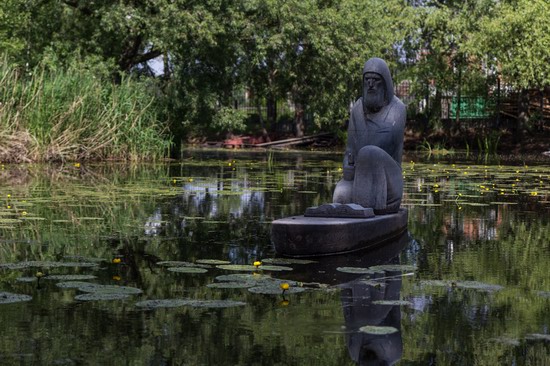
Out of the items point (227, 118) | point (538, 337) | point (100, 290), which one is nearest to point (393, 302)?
point (538, 337)

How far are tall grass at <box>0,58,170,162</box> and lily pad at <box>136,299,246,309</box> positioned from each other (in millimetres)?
17306

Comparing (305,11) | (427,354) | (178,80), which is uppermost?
(305,11)

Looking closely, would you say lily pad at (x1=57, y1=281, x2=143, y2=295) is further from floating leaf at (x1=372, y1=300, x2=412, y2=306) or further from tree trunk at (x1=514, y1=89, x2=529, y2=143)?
tree trunk at (x1=514, y1=89, x2=529, y2=143)

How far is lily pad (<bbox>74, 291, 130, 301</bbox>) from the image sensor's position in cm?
707

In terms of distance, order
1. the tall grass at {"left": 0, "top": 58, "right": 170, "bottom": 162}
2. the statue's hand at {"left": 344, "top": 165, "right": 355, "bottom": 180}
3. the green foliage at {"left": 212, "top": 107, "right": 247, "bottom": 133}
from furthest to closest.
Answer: the green foliage at {"left": 212, "top": 107, "right": 247, "bottom": 133}
the tall grass at {"left": 0, "top": 58, "right": 170, "bottom": 162}
the statue's hand at {"left": 344, "top": 165, "right": 355, "bottom": 180}

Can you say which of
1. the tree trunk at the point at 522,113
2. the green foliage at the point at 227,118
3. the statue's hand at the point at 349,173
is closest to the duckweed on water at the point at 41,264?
the statue's hand at the point at 349,173

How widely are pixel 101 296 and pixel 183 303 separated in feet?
2.10

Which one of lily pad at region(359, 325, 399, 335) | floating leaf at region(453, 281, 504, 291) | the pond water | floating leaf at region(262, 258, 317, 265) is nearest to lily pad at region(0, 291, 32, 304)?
the pond water

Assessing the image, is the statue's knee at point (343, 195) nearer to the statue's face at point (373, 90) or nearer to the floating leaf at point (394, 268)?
the statue's face at point (373, 90)

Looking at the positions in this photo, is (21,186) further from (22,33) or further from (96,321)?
(22,33)

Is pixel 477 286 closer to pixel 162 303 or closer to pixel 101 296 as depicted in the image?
pixel 162 303

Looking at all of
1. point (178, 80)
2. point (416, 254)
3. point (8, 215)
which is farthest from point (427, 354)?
point (178, 80)

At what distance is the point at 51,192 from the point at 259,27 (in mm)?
21224

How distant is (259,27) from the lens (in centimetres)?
3659
